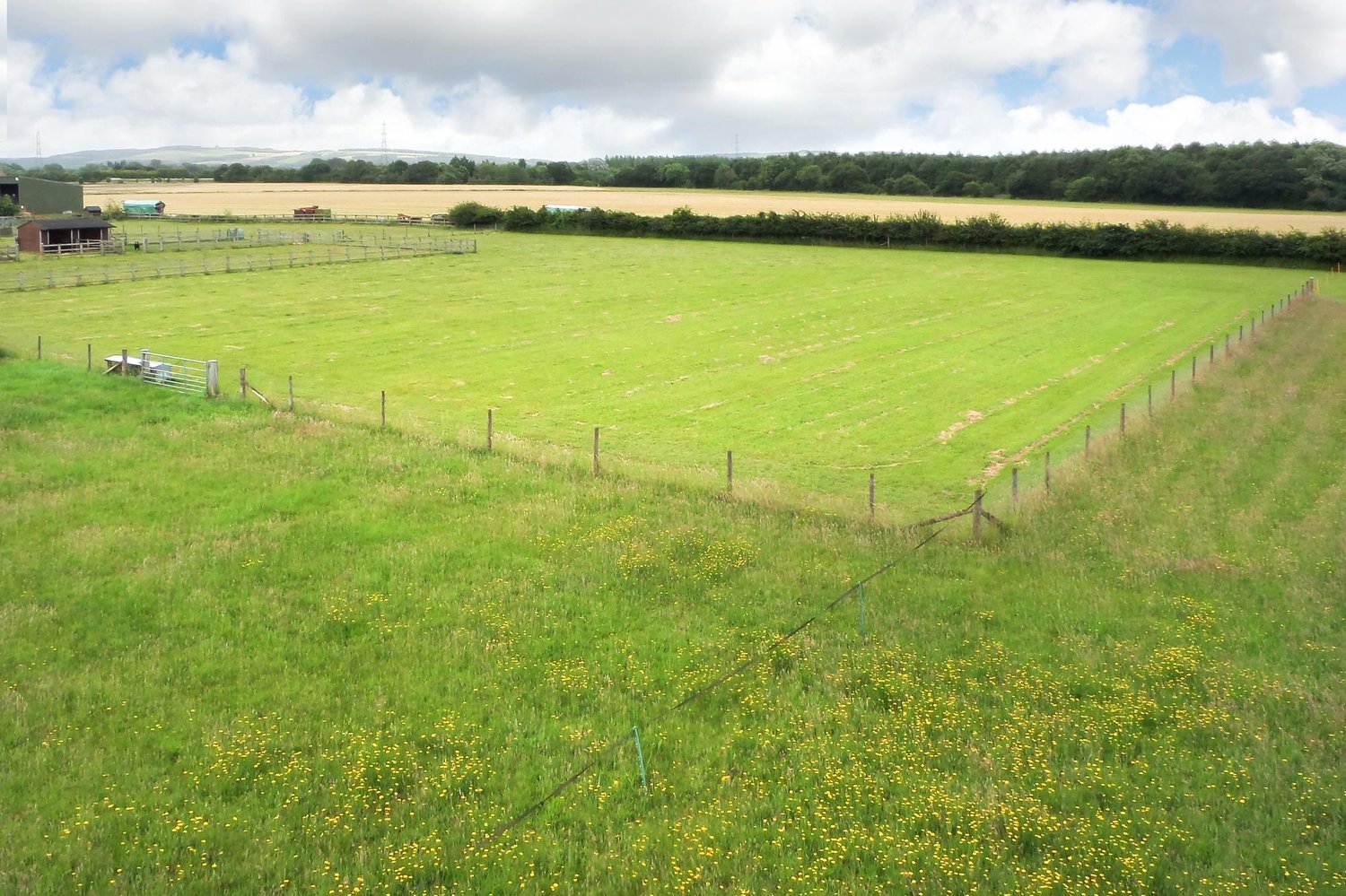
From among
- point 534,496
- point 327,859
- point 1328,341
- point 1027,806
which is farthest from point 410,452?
point 1328,341

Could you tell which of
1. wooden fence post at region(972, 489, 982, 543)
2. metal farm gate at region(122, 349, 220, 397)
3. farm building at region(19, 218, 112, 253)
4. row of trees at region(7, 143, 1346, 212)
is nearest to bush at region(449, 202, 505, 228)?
farm building at region(19, 218, 112, 253)

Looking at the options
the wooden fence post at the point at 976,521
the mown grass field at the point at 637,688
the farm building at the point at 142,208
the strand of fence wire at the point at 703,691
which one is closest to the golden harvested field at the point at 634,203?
the farm building at the point at 142,208

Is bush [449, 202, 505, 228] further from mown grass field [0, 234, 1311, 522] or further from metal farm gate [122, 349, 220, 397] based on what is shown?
metal farm gate [122, 349, 220, 397]

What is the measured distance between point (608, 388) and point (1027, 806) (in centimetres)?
2671

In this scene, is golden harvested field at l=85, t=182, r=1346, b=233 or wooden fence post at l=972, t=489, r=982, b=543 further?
golden harvested field at l=85, t=182, r=1346, b=233

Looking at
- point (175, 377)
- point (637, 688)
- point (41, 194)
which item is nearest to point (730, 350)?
point (175, 377)

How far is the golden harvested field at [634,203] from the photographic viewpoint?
323 ft

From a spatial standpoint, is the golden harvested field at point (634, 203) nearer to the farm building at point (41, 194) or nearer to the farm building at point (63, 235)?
the farm building at point (41, 194)

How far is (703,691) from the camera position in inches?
536

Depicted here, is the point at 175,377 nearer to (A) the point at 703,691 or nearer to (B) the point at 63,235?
(A) the point at 703,691

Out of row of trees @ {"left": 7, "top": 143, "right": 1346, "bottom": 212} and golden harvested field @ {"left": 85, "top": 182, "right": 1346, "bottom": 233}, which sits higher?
row of trees @ {"left": 7, "top": 143, "right": 1346, "bottom": 212}

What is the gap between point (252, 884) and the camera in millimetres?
9641

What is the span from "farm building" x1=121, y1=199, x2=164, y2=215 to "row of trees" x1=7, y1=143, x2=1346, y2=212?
214 feet

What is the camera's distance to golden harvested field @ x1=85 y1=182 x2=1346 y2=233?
98438 millimetres
